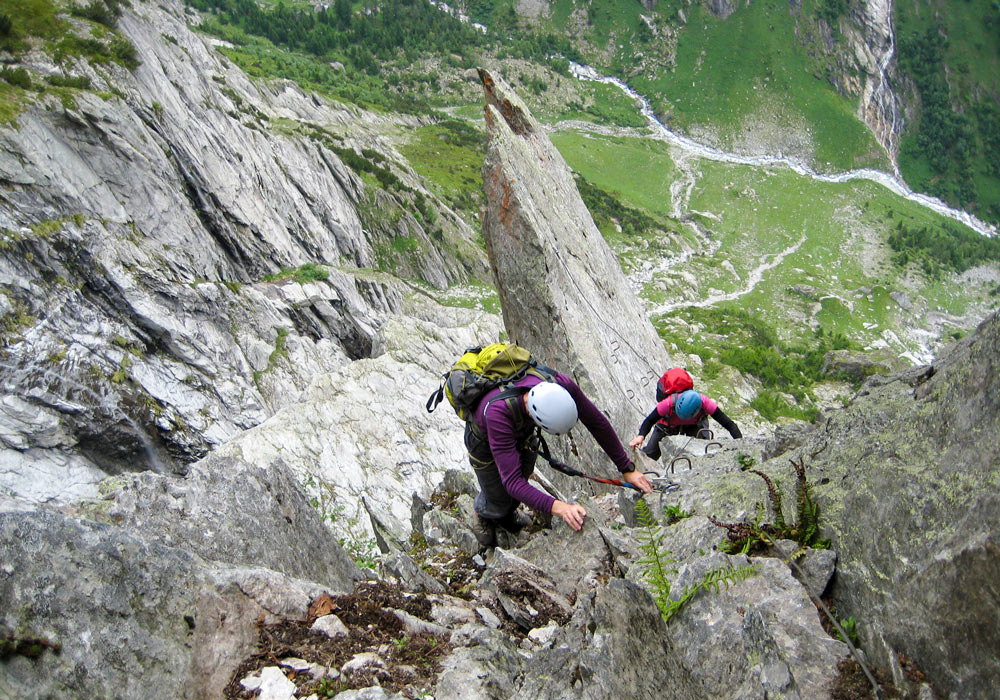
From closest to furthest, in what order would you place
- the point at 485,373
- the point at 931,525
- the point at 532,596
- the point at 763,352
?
the point at 931,525, the point at 532,596, the point at 485,373, the point at 763,352

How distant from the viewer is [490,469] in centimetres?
844

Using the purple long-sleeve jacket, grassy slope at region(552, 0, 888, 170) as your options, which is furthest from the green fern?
grassy slope at region(552, 0, 888, 170)

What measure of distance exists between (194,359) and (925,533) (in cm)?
2568

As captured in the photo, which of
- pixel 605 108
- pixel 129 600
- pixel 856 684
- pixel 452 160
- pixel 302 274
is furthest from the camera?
pixel 605 108

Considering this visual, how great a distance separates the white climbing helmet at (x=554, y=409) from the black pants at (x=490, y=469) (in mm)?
1116

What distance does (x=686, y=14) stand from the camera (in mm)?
160375

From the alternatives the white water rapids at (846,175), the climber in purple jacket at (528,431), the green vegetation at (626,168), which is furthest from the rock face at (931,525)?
the white water rapids at (846,175)

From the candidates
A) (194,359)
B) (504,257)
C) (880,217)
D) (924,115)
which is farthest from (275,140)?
(924,115)

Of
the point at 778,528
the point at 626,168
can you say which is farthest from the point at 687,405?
the point at 626,168

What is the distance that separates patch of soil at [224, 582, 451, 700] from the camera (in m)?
5.12

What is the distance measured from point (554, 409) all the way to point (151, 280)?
24.5m

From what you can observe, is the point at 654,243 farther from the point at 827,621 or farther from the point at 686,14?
the point at 686,14

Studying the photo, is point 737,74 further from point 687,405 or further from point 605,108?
point 687,405

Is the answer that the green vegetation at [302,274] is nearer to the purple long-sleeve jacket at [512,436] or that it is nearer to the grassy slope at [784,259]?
the grassy slope at [784,259]
